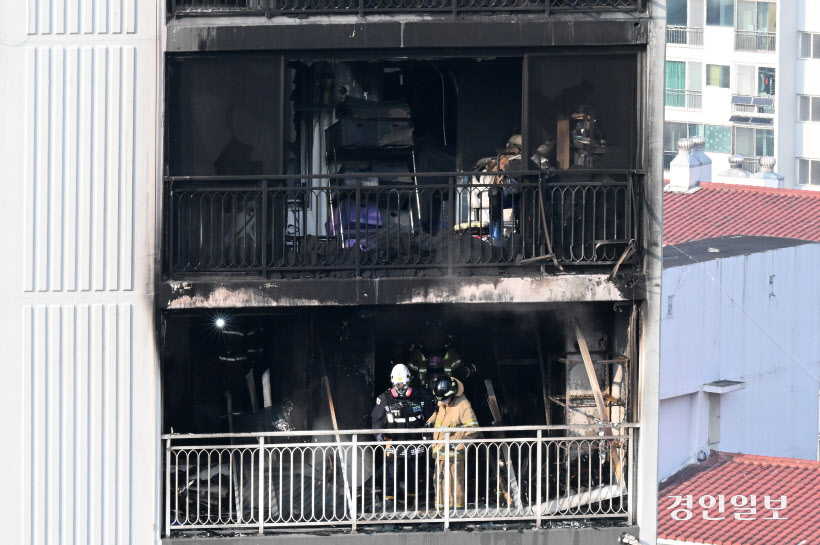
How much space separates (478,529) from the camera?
1769 centimetres

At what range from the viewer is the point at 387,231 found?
17578 mm

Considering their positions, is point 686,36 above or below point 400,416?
above

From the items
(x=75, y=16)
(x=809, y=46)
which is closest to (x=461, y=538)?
(x=75, y=16)

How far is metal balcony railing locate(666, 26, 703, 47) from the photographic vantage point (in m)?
78.7

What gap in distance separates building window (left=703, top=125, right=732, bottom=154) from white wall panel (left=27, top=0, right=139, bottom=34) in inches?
2552

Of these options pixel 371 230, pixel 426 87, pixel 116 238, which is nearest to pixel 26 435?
pixel 116 238

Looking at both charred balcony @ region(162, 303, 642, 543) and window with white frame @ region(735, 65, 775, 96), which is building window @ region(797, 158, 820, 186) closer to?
window with white frame @ region(735, 65, 775, 96)

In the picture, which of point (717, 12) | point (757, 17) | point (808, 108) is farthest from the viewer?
point (717, 12)

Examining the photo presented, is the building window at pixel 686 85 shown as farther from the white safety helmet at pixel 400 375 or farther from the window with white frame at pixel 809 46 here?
the white safety helmet at pixel 400 375

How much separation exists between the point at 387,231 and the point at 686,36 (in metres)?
63.8

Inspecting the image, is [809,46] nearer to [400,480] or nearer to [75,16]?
[400,480]

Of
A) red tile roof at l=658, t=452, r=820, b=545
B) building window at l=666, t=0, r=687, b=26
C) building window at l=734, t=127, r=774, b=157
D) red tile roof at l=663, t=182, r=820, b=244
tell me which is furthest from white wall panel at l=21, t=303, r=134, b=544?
building window at l=734, t=127, r=774, b=157

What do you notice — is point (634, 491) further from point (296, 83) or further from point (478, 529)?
point (296, 83)

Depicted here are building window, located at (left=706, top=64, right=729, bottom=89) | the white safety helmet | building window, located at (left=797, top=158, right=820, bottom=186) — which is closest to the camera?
the white safety helmet
